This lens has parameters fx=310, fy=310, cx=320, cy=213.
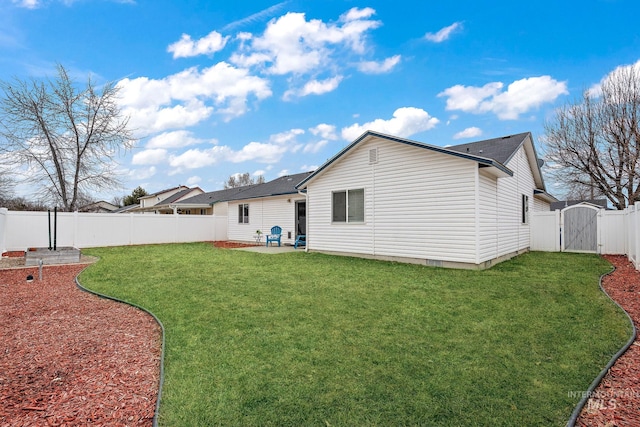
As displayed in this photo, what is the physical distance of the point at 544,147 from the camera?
58.2ft

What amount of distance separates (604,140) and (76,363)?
21.7 meters

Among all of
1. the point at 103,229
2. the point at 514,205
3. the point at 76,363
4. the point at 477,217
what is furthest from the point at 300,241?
the point at 76,363

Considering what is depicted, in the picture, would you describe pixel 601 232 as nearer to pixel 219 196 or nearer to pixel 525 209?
pixel 525 209

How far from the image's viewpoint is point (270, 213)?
15.9m

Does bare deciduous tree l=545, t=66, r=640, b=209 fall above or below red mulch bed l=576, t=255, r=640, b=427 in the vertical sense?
above

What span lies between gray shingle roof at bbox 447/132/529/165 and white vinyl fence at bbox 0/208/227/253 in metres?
14.2

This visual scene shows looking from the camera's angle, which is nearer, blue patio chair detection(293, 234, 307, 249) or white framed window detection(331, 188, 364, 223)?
white framed window detection(331, 188, 364, 223)

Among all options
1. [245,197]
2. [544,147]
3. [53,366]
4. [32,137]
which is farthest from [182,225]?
[544,147]

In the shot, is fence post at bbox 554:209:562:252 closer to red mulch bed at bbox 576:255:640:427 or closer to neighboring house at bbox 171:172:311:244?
neighboring house at bbox 171:172:311:244

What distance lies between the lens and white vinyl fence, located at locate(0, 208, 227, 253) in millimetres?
12773

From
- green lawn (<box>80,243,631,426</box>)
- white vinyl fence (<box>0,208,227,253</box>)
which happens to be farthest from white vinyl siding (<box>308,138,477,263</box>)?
white vinyl fence (<box>0,208,227,253</box>)

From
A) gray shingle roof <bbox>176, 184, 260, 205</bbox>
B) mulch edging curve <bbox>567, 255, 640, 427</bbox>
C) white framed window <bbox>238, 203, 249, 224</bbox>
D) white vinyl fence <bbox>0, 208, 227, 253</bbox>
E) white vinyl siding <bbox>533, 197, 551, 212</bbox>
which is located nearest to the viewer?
mulch edging curve <bbox>567, 255, 640, 427</bbox>

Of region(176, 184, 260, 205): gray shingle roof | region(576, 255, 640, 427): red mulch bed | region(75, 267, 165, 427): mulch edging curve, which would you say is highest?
region(176, 184, 260, 205): gray shingle roof

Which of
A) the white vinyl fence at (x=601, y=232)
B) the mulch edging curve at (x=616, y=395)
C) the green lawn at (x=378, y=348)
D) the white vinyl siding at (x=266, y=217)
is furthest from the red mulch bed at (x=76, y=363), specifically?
the white vinyl fence at (x=601, y=232)
